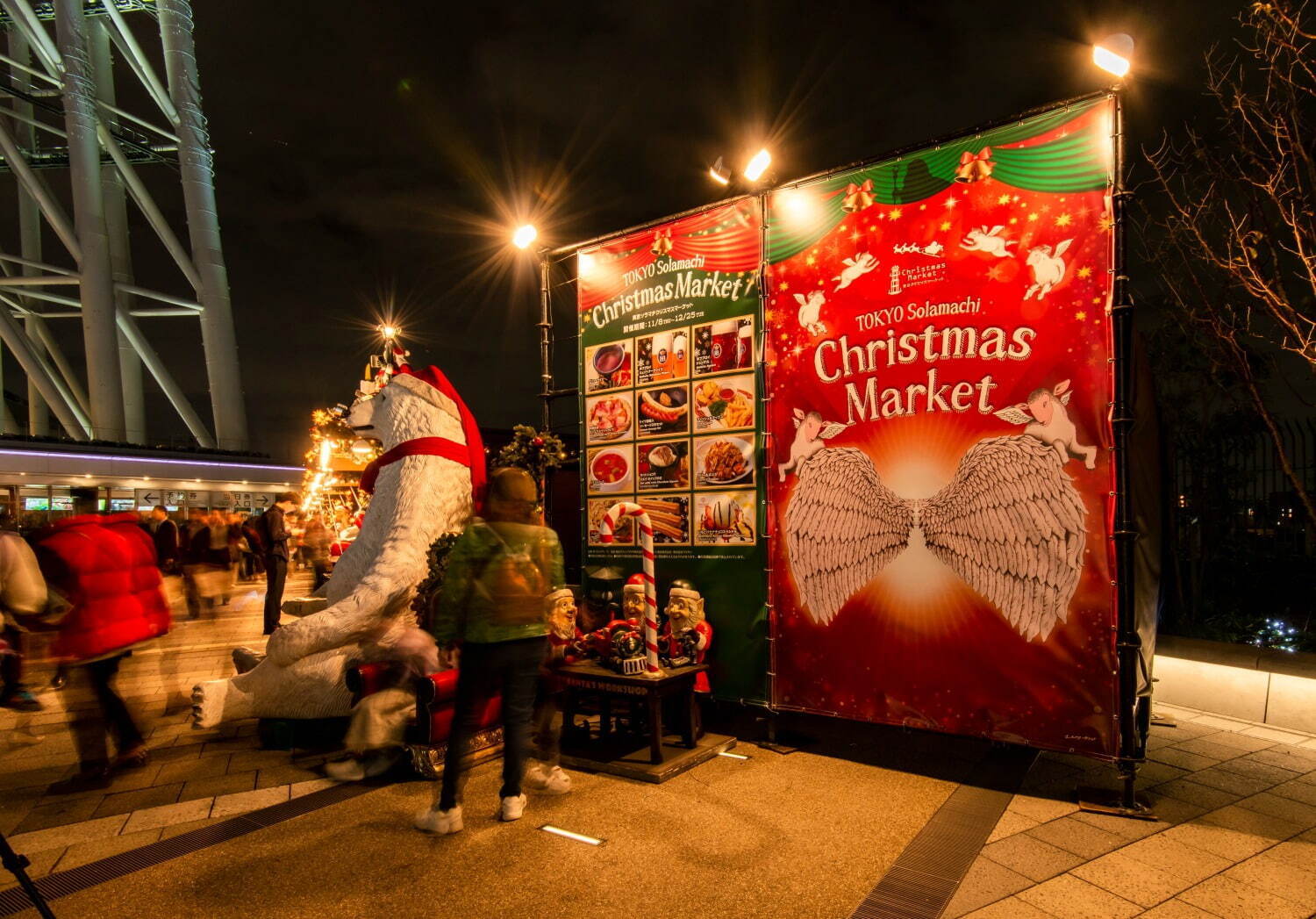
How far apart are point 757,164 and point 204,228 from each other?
97.4ft

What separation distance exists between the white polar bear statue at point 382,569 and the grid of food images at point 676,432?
1.20 meters

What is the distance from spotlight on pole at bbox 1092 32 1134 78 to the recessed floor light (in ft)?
15.6

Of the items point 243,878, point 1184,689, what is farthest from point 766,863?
point 1184,689

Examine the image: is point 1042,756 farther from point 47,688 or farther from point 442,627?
point 47,688

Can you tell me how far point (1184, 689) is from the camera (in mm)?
6270

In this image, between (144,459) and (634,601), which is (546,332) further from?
(144,459)

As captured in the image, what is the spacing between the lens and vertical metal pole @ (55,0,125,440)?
2605 centimetres

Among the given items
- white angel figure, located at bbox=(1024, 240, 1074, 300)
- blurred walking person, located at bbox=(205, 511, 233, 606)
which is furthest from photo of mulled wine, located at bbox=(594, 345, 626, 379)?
blurred walking person, located at bbox=(205, 511, 233, 606)

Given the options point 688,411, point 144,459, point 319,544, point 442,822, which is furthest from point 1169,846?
point 144,459

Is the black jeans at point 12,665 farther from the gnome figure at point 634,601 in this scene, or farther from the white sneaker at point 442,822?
the gnome figure at point 634,601

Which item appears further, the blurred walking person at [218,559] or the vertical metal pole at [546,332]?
the blurred walking person at [218,559]

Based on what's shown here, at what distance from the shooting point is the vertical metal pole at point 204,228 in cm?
2852

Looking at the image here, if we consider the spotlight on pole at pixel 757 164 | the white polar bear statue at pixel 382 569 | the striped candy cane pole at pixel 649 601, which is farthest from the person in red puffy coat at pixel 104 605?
the spotlight on pole at pixel 757 164

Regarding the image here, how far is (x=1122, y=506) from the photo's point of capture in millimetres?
4117
